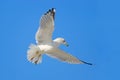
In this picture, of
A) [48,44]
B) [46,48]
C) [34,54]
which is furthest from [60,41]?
[34,54]

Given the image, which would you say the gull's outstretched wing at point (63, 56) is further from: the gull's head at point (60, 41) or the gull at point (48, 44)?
the gull's head at point (60, 41)

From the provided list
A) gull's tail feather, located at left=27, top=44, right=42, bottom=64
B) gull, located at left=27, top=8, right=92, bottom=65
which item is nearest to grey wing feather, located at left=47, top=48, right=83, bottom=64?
gull, located at left=27, top=8, right=92, bottom=65

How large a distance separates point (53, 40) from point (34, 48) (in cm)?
56

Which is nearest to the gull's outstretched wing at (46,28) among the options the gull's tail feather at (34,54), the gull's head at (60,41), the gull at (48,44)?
the gull at (48,44)

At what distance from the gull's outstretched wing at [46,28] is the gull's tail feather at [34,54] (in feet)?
1.17

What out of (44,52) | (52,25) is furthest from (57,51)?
(52,25)

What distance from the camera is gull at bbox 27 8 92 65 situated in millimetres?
3844

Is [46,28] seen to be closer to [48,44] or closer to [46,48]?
[48,44]

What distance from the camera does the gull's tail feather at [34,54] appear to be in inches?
144

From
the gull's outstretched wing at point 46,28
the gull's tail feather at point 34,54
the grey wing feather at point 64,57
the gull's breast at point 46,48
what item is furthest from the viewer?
the gull's outstretched wing at point 46,28

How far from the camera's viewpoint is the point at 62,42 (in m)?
4.22

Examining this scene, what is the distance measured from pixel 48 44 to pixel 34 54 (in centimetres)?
35

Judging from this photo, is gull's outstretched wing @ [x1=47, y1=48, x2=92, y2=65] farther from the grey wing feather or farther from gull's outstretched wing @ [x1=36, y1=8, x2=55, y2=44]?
gull's outstretched wing @ [x1=36, y1=8, x2=55, y2=44]

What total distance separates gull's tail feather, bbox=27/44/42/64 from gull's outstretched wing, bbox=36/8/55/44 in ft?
1.17
